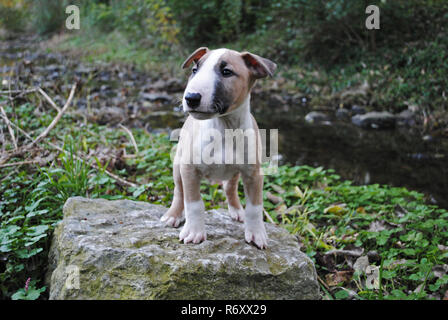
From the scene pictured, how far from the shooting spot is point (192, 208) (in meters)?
2.60

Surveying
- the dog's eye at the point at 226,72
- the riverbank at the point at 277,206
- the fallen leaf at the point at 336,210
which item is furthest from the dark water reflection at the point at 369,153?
the dog's eye at the point at 226,72

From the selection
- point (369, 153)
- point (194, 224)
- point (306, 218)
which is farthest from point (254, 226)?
point (369, 153)

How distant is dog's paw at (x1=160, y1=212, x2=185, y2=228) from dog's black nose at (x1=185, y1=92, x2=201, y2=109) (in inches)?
45.3

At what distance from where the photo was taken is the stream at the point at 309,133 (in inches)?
217

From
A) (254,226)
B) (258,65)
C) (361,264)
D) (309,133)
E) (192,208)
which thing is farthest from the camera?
(309,133)

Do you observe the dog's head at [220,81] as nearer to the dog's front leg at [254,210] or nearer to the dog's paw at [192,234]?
the dog's front leg at [254,210]

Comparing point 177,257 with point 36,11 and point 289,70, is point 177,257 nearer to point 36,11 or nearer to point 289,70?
point 289,70

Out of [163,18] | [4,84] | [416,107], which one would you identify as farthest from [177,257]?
[163,18]

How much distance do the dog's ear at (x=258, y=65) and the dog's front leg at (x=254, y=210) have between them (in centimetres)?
69

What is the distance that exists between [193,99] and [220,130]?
442 millimetres

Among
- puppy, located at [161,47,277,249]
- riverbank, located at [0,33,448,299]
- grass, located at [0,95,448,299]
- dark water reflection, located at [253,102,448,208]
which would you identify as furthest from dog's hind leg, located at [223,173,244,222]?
dark water reflection, located at [253,102,448,208]

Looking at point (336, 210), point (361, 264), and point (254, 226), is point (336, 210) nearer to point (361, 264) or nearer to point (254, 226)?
point (361, 264)
